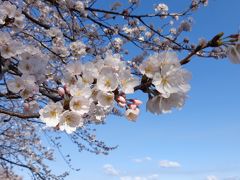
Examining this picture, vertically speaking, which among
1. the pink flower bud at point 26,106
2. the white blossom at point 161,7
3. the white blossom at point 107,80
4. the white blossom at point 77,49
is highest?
the white blossom at point 161,7

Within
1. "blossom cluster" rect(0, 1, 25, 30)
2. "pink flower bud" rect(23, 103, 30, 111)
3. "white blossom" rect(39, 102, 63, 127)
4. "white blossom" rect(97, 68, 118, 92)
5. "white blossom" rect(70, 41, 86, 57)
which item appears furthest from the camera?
"white blossom" rect(70, 41, 86, 57)

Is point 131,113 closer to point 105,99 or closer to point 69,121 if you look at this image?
point 105,99

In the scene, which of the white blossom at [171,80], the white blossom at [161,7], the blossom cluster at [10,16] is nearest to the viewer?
the white blossom at [171,80]

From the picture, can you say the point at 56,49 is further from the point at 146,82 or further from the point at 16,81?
the point at 146,82

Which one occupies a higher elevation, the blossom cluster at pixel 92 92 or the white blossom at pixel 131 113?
the blossom cluster at pixel 92 92

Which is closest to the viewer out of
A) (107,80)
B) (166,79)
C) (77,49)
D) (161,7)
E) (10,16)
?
(166,79)

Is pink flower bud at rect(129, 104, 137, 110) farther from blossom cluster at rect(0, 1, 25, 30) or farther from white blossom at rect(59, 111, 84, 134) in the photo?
blossom cluster at rect(0, 1, 25, 30)

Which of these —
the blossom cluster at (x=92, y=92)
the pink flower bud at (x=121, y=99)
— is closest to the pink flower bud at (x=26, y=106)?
the blossom cluster at (x=92, y=92)

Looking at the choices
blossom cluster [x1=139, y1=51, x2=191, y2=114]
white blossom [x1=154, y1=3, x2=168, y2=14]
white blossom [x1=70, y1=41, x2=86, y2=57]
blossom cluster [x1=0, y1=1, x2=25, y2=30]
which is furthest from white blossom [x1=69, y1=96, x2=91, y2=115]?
white blossom [x1=154, y1=3, x2=168, y2=14]

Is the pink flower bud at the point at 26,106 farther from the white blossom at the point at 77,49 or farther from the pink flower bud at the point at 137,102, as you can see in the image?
the white blossom at the point at 77,49

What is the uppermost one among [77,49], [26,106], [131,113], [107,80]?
[77,49]

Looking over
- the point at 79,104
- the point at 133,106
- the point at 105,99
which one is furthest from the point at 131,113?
the point at 79,104

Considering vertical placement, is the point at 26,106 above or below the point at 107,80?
above

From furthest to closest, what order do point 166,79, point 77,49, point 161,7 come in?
1. point 161,7
2. point 77,49
3. point 166,79
